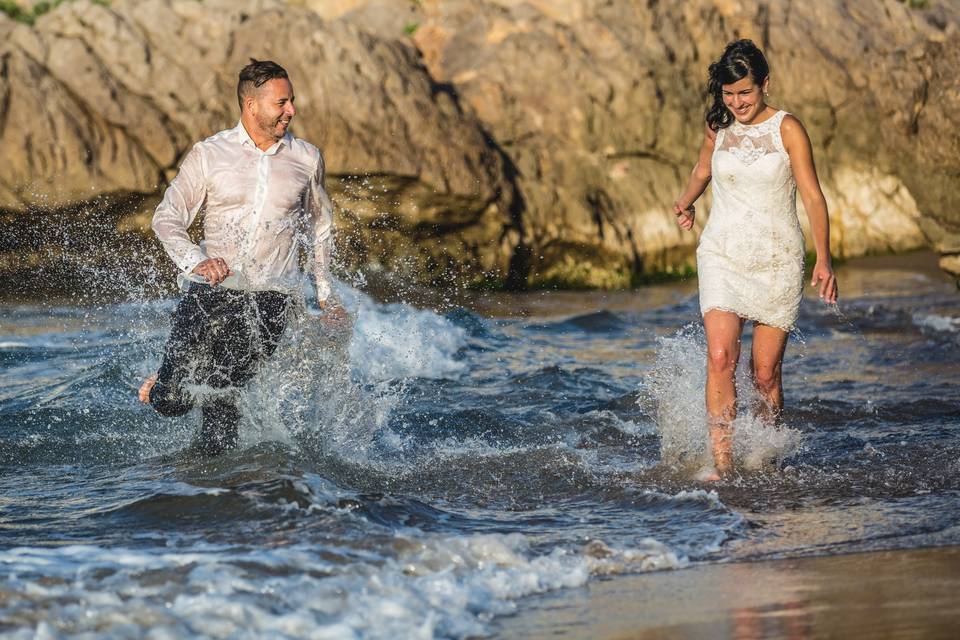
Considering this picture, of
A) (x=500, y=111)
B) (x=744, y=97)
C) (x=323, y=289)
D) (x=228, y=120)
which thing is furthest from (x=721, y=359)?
(x=500, y=111)

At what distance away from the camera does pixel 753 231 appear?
20.1 ft

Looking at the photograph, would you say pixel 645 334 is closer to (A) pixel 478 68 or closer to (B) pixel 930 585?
(A) pixel 478 68

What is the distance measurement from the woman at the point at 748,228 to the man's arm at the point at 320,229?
73.8 inches

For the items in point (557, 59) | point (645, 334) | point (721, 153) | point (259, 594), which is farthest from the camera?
point (557, 59)

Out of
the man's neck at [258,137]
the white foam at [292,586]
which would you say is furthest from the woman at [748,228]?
the man's neck at [258,137]

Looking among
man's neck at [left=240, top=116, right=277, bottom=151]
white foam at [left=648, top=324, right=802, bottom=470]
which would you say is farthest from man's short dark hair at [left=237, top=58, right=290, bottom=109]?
white foam at [left=648, top=324, right=802, bottom=470]

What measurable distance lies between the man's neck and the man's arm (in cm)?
31

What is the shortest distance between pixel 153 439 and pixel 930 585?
15.0 feet

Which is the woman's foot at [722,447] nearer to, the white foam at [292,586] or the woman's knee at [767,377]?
the woman's knee at [767,377]

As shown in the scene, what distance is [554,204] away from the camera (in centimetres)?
1641

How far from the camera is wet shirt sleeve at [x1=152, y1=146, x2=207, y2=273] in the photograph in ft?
19.7

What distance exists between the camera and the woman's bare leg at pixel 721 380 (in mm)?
6066

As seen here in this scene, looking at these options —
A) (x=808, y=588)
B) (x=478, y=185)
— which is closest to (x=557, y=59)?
(x=478, y=185)

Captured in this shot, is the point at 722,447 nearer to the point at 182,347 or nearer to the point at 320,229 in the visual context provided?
the point at 320,229
